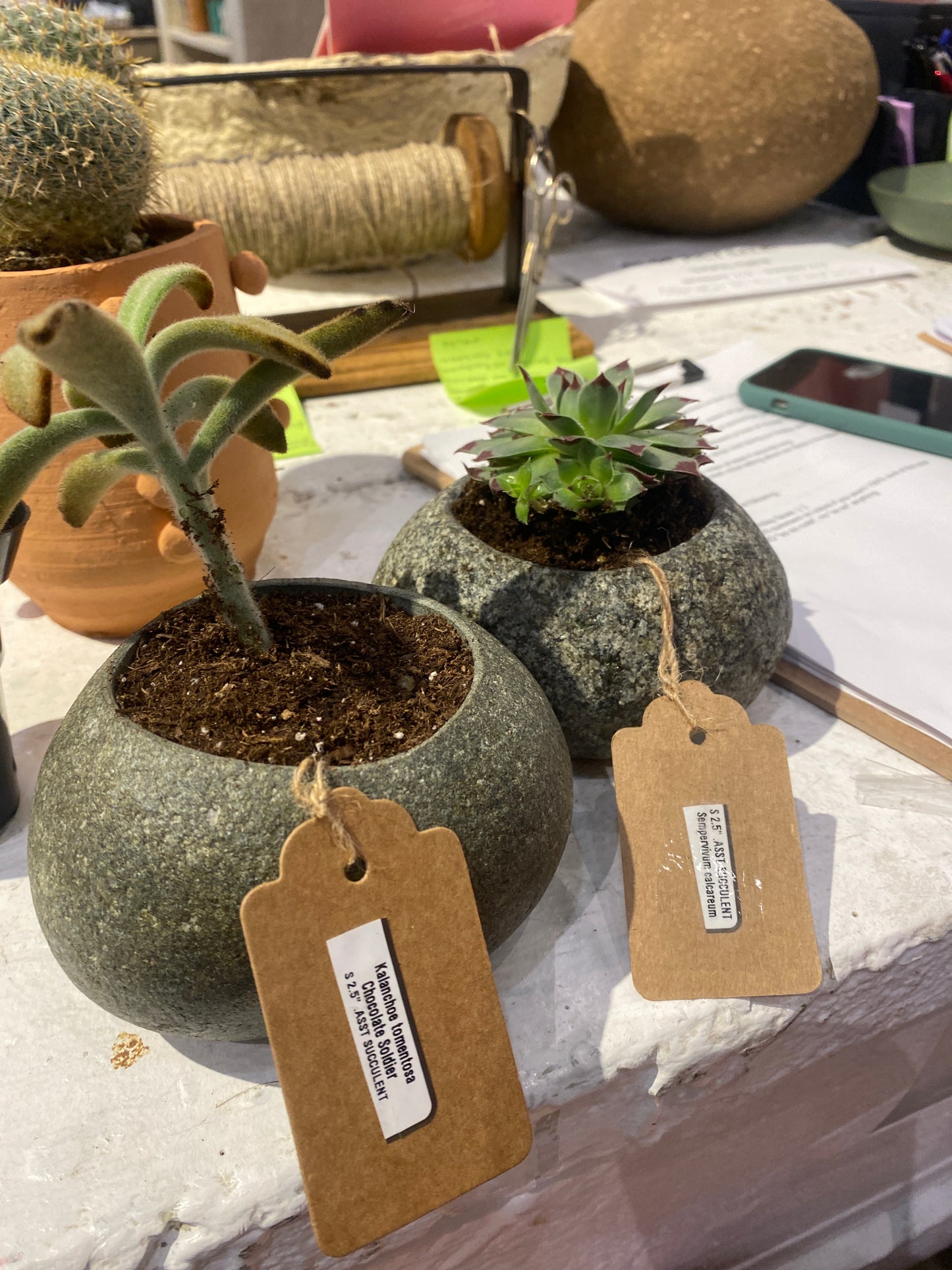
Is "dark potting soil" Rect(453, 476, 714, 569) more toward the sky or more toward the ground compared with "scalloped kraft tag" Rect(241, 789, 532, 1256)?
more toward the sky

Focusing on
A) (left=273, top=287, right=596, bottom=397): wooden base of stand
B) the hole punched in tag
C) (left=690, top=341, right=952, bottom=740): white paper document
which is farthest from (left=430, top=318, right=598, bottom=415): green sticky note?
the hole punched in tag

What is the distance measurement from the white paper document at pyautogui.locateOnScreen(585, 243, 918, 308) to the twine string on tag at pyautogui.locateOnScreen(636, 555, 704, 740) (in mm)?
914

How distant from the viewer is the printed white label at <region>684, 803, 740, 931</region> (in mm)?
482

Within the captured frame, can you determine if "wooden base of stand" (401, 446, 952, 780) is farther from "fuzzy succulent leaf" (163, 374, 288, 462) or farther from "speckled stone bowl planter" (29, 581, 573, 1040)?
"fuzzy succulent leaf" (163, 374, 288, 462)

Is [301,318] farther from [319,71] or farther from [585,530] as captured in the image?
[585,530]

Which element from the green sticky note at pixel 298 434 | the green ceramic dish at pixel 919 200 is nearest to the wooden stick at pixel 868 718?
the green sticky note at pixel 298 434

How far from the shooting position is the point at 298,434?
1019mm

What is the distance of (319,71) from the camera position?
1.11 meters

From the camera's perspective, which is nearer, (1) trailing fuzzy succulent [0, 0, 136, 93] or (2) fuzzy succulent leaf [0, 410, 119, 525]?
(2) fuzzy succulent leaf [0, 410, 119, 525]

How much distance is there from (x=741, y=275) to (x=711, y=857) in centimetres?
117

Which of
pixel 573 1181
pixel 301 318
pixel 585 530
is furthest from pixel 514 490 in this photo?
pixel 301 318

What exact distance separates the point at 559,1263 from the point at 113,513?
541 mm

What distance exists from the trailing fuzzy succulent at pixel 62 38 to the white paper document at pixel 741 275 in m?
0.81

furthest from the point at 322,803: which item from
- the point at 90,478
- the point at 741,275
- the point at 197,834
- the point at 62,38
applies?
the point at 741,275
